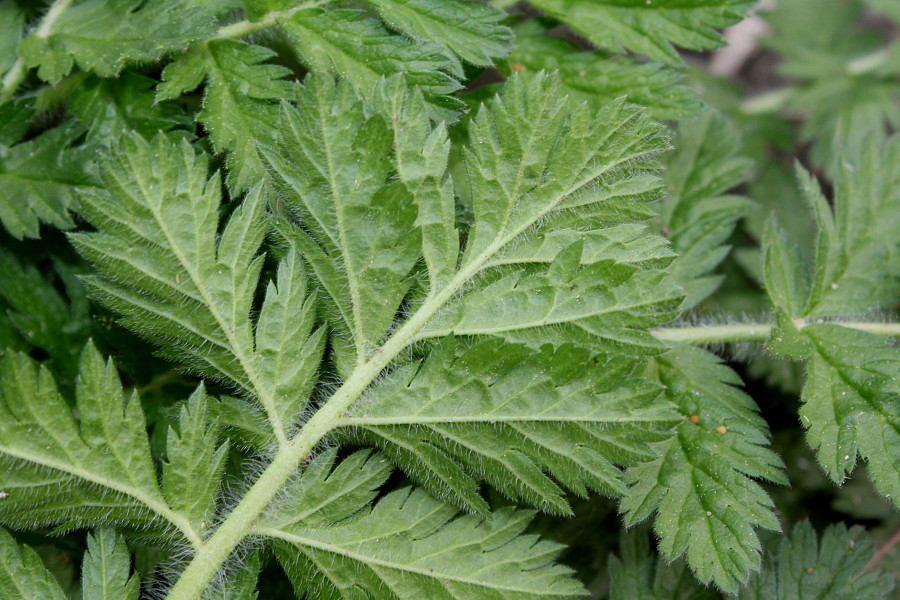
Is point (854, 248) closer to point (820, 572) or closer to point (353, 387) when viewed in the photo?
point (820, 572)

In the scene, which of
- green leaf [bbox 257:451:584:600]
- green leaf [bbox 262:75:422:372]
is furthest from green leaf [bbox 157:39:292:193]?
green leaf [bbox 257:451:584:600]

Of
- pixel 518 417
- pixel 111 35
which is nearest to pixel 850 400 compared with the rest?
pixel 518 417

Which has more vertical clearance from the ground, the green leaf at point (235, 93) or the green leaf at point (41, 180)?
the green leaf at point (235, 93)

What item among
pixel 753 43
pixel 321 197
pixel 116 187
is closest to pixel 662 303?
pixel 321 197

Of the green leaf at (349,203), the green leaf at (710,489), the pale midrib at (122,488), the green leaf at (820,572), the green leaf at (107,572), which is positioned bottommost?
the green leaf at (820,572)

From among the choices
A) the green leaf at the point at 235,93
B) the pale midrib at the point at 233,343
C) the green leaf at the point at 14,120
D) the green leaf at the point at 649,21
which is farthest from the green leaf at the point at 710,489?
the green leaf at the point at 14,120

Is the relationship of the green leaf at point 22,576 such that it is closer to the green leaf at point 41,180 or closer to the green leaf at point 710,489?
the green leaf at point 41,180

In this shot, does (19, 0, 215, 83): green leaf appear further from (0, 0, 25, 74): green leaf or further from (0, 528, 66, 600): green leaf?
(0, 528, 66, 600): green leaf
